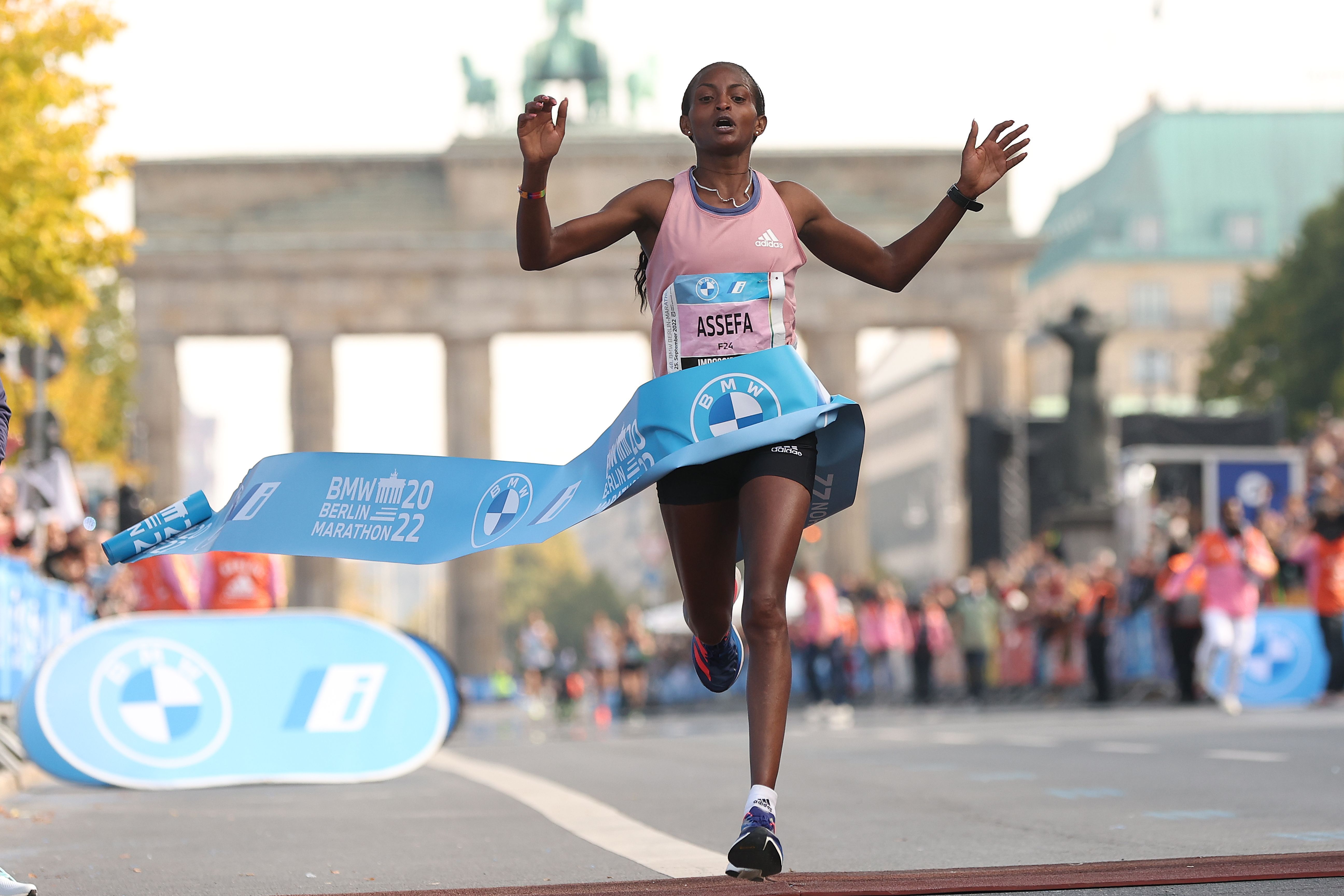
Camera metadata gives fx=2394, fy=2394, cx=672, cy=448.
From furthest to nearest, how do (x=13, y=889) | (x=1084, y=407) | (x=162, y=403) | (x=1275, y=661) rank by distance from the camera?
(x=162, y=403) → (x=1084, y=407) → (x=1275, y=661) → (x=13, y=889)

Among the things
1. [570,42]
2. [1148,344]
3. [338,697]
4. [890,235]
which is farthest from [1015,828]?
[1148,344]

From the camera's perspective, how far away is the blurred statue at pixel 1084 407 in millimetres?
32656

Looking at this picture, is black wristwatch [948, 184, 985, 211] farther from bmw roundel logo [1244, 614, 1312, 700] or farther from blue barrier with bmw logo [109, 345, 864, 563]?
bmw roundel logo [1244, 614, 1312, 700]

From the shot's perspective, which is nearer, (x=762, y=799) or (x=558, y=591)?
(x=762, y=799)

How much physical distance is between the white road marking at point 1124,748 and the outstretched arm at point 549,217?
7.31m

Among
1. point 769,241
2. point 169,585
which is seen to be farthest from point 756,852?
point 169,585

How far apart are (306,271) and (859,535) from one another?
48.4ft

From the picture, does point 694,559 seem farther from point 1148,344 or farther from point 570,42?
point 1148,344

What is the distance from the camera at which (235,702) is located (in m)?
11.6

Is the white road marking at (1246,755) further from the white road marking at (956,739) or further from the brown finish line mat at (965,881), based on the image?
the brown finish line mat at (965,881)

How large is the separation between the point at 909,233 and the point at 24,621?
9491mm

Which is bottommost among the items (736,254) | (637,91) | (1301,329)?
(736,254)

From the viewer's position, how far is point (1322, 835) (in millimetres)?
7230

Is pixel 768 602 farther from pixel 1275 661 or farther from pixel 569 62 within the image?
pixel 569 62
